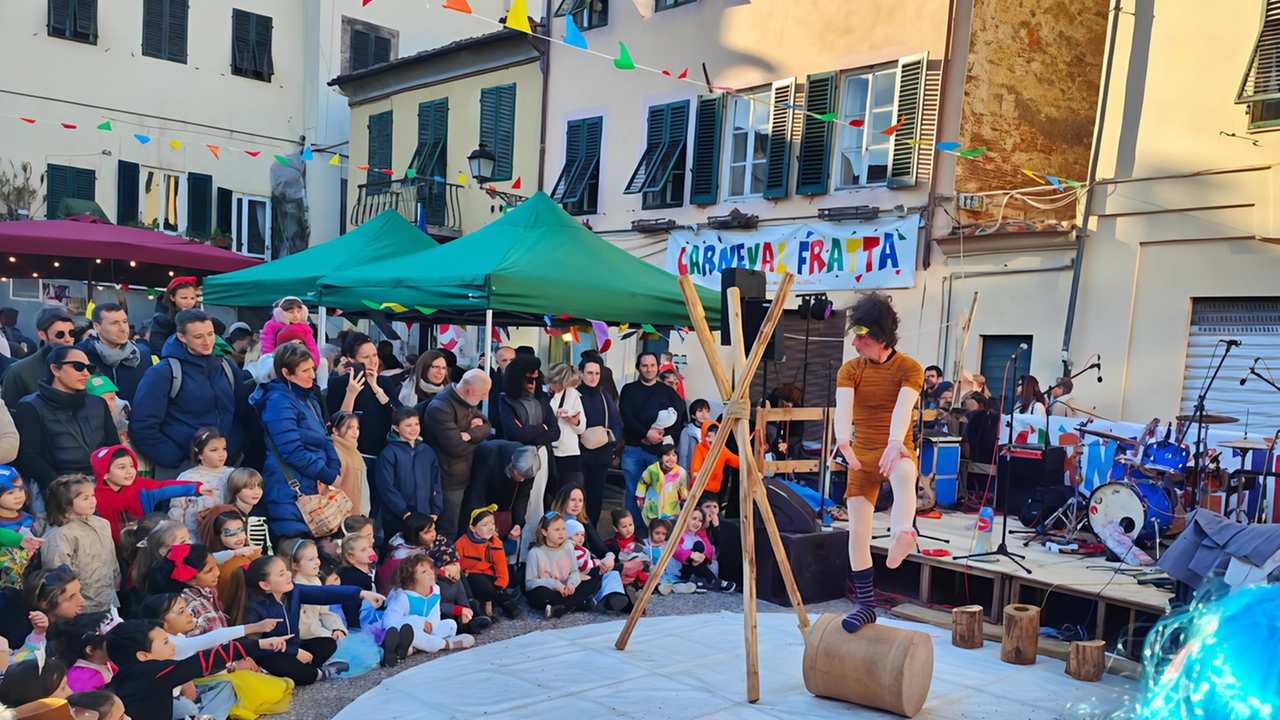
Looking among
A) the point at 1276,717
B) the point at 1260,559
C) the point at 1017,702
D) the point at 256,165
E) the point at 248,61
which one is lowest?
the point at 1017,702

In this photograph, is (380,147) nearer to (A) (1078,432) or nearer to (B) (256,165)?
(B) (256,165)

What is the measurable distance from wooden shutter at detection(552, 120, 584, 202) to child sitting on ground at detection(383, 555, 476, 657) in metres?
10.5

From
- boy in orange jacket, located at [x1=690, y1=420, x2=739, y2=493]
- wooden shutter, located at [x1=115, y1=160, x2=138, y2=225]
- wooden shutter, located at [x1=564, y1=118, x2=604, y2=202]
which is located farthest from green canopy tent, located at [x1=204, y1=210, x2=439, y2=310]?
wooden shutter, located at [x1=115, y1=160, x2=138, y2=225]

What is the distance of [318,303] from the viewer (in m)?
9.02

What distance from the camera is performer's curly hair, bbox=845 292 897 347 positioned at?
4.68m

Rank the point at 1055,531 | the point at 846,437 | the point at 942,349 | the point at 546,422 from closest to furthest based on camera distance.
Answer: the point at 846,437, the point at 546,422, the point at 1055,531, the point at 942,349

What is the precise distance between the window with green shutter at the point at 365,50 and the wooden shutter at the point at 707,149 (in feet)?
31.5

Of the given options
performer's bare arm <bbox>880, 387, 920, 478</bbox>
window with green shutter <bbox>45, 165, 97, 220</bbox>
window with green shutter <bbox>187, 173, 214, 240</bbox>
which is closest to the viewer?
performer's bare arm <bbox>880, 387, 920, 478</bbox>

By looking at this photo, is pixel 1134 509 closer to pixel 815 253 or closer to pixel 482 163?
pixel 815 253

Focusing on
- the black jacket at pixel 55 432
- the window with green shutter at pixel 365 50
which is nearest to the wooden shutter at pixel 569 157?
the window with green shutter at pixel 365 50

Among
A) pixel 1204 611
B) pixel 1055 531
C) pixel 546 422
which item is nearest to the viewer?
pixel 1204 611

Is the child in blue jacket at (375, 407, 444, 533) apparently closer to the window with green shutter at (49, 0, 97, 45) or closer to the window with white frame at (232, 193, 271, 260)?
the window with white frame at (232, 193, 271, 260)

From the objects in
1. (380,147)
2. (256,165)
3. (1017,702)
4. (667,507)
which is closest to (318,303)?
(667,507)

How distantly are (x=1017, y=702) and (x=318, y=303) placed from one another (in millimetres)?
6629
